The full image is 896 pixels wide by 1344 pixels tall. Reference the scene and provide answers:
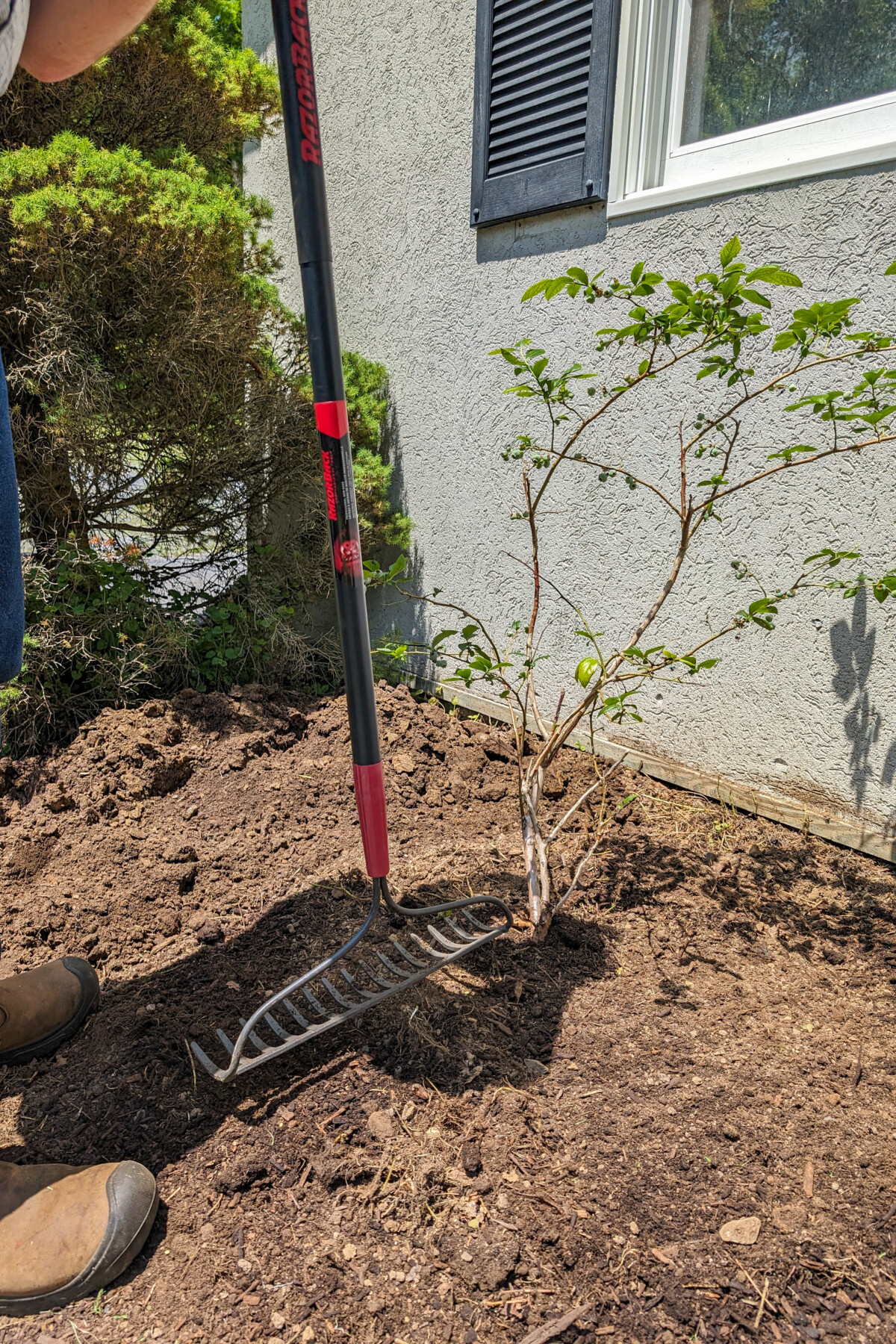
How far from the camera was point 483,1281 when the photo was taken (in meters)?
1.26

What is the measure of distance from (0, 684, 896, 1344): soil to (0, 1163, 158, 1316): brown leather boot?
0.12 ft

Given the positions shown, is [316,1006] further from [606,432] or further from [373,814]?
[606,432]

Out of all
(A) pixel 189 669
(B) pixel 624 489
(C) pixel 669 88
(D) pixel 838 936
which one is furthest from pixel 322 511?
(D) pixel 838 936

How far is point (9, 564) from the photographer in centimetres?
129

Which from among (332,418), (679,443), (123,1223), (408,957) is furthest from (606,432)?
(123,1223)

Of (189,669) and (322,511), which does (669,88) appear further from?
(189,669)

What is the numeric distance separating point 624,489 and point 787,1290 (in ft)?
7.40

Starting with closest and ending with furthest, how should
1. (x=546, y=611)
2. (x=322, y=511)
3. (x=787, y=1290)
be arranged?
1. (x=787, y=1290)
2. (x=546, y=611)
3. (x=322, y=511)

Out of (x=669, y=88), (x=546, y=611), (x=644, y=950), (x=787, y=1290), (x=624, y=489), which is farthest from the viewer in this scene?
(x=546, y=611)

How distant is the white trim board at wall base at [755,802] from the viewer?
238 centimetres

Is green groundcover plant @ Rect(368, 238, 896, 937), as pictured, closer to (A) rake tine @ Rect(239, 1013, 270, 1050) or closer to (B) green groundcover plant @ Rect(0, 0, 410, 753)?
(A) rake tine @ Rect(239, 1013, 270, 1050)

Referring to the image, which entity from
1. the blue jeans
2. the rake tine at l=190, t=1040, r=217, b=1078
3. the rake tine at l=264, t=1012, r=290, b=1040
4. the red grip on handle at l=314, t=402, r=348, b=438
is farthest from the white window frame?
the rake tine at l=190, t=1040, r=217, b=1078

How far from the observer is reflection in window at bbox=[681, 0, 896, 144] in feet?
7.41

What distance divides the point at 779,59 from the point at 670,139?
Result: 1.16 feet
